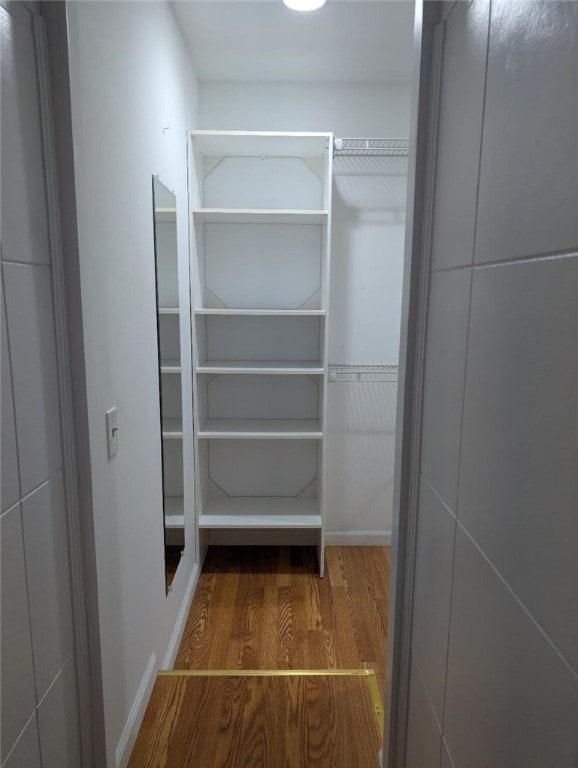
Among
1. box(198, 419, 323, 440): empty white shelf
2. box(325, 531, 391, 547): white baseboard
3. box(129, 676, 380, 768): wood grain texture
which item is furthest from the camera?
box(325, 531, 391, 547): white baseboard

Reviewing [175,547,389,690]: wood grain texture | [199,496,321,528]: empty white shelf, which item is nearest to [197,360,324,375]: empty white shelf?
[199,496,321,528]: empty white shelf

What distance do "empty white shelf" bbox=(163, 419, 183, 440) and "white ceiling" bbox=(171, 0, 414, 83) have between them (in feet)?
5.21

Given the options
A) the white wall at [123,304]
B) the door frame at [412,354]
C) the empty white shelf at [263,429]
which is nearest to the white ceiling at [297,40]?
the white wall at [123,304]

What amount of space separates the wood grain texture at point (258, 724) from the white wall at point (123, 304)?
4.7 inches

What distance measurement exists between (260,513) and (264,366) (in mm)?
811

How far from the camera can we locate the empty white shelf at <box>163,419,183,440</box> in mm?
1847

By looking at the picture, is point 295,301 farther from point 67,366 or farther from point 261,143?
point 67,366

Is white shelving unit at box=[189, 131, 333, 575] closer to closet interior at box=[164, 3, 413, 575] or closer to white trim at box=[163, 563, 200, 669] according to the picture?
closet interior at box=[164, 3, 413, 575]

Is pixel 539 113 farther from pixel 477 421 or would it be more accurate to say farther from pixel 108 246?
pixel 108 246

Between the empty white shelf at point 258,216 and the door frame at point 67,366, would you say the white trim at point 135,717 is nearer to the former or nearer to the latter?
the door frame at point 67,366

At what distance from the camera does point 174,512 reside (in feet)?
6.55

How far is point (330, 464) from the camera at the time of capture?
113 inches

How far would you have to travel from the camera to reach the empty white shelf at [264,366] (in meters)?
2.43

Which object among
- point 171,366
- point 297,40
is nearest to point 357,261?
point 297,40
